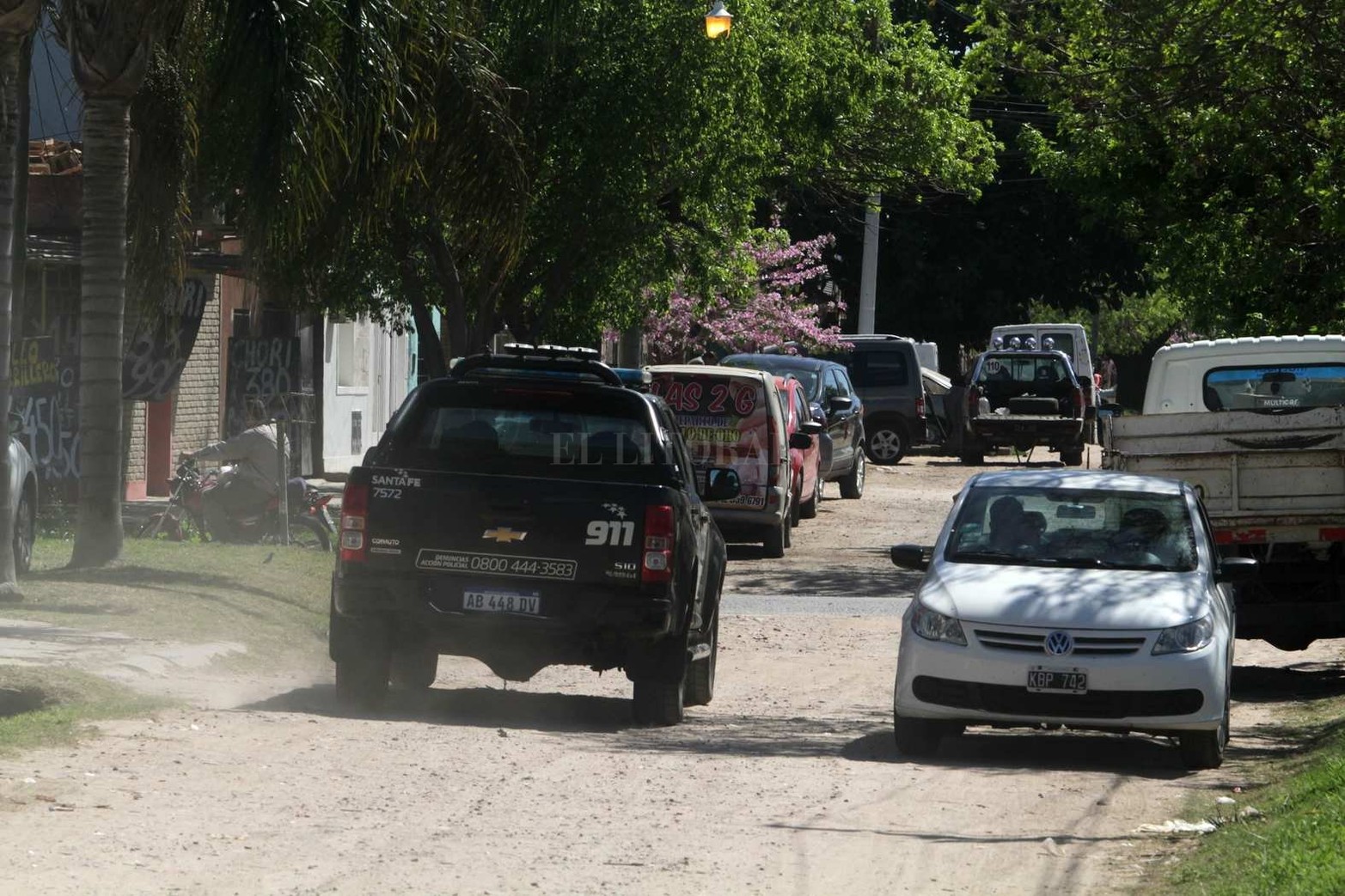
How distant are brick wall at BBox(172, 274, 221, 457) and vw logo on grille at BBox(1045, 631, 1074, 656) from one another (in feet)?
59.5

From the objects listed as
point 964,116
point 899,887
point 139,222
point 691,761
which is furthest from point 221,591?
point 964,116

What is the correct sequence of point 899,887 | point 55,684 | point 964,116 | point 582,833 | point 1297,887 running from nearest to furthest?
point 1297,887 → point 899,887 → point 582,833 → point 55,684 → point 964,116

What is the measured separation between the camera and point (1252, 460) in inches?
548

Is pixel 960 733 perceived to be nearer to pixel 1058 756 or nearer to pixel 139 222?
pixel 1058 756

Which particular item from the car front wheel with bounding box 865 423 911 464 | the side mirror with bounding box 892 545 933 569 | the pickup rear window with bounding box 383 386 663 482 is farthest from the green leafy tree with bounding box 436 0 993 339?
the car front wheel with bounding box 865 423 911 464

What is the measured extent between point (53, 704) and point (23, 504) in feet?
20.3

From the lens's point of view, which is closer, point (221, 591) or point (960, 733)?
point (960, 733)

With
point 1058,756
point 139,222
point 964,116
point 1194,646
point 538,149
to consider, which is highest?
point 964,116

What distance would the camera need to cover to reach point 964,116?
1553 inches

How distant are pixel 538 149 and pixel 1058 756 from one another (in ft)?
41.6

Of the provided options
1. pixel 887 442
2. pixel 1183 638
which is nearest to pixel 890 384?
pixel 887 442

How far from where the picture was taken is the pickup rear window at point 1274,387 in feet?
52.0

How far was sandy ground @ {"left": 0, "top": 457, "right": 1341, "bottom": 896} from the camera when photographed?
733cm

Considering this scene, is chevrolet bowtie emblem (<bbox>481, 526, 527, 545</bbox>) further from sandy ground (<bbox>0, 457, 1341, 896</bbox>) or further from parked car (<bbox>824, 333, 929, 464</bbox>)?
parked car (<bbox>824, 333, 929, 464</bbox>)
